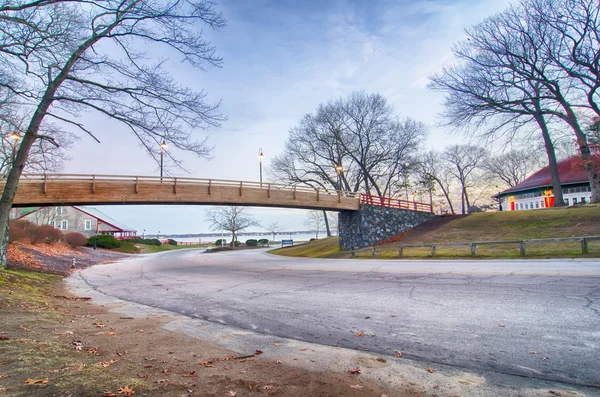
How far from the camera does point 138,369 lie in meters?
3.88

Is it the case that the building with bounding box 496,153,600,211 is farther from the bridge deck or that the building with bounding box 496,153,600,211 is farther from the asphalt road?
A: the asphalt road

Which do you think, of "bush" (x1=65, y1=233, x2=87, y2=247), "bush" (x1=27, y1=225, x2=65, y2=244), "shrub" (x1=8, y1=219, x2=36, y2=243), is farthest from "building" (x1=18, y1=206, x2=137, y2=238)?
"shrub" (x1=8, y1=219, x2=36, y2=243)

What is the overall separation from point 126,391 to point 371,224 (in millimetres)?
30505

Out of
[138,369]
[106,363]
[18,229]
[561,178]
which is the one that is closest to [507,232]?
[138,369]

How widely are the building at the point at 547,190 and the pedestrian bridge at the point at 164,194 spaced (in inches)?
1310

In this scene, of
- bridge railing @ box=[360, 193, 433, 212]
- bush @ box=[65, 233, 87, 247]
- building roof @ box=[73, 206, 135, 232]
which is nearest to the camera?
bridge railing @ box=[360, 193, 433, 212]

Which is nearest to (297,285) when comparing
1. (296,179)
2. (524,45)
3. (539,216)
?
(539,216)

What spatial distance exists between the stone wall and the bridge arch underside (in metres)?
1.30

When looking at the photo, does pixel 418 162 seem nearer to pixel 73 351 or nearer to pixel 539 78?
pixel 539 78

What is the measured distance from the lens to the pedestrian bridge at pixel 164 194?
21109 millimetres

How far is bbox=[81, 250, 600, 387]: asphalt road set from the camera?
447 centimetres

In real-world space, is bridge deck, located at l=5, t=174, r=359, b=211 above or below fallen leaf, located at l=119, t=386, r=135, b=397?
above

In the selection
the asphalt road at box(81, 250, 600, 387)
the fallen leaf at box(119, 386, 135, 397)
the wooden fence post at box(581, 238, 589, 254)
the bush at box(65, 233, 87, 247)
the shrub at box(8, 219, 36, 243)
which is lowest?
the asphalt road at box(81, 250, 600, 387)

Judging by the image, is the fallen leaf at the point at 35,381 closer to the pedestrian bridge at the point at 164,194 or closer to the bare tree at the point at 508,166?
the pedestrian bridge at the point at 164,194
